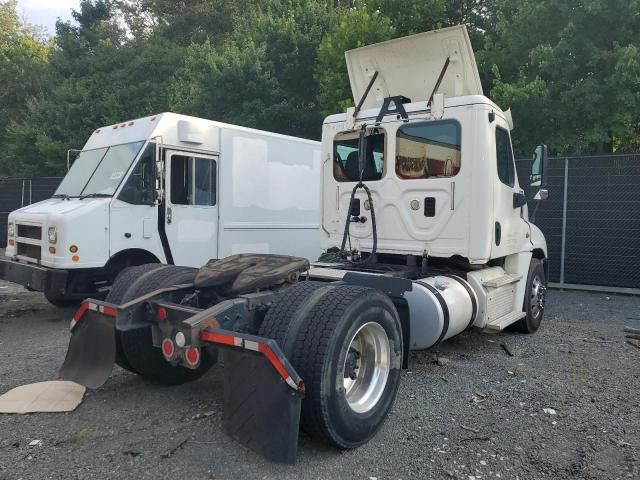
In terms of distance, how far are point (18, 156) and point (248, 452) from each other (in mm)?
22584

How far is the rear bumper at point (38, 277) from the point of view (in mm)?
6371

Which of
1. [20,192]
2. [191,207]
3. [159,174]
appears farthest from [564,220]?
[20,192]

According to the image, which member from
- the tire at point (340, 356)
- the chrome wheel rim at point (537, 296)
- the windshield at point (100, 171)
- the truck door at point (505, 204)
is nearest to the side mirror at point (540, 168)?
the truck door at point (505, 204)

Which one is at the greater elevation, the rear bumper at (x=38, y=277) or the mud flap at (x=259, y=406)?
the rear bumper at (x=38, y=277)

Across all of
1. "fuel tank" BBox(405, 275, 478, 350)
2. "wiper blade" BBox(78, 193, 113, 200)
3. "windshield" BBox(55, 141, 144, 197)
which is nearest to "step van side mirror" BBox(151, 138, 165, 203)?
"windshield" BBox(55, 141, 144, 197)

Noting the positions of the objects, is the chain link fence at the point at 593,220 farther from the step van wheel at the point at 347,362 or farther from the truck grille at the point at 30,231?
the truck grille at the point at 30,231

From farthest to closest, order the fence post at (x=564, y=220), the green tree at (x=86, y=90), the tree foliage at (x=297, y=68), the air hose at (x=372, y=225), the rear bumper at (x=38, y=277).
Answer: the green tree at (x=86, y=90)
the tree foliage at (x=297, y=68)
the fence post at (x=564, y=220)
the rear bumper at (x=38, y=277)
the air hose at (x=372, y=225)

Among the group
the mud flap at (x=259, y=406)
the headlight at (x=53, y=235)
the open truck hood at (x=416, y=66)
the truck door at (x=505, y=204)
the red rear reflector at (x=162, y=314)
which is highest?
the open truck hood at (x=416, y=66)

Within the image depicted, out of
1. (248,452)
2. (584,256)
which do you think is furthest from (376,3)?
(248,452)

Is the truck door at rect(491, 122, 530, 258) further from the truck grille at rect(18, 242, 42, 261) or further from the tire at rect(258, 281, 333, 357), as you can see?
the truck grille at rect(18, 242, 42, 261)

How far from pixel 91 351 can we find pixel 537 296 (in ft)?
17.5

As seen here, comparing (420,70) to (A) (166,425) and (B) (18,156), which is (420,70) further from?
(B) (18,156)

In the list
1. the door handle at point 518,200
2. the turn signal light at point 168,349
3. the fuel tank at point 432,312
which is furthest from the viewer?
the door handle at point 518,200

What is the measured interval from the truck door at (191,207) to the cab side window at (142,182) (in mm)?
236
